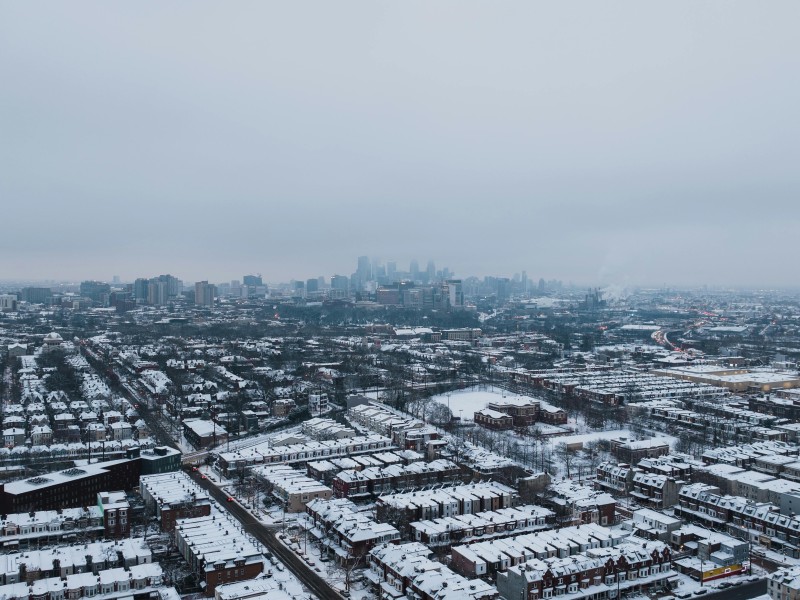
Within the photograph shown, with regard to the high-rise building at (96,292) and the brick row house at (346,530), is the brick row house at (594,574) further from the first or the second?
the high-rise building at (96,292)

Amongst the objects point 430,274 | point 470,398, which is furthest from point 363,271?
point 470,398

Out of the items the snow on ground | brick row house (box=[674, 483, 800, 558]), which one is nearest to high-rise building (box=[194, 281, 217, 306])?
the snow on ground

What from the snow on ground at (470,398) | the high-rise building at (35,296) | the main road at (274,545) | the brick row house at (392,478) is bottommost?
the snow on ground at (470,398)

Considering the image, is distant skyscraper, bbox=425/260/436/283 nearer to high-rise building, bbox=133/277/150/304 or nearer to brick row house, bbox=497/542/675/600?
high-rise building, bbox=133/277/150/304

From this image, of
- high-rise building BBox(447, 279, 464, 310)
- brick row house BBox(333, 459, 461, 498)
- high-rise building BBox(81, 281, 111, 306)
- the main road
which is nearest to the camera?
the main road

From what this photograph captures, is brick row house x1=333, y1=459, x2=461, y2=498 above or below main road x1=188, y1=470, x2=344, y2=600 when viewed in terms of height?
above

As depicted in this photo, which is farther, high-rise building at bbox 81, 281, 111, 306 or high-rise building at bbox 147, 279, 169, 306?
high-rise building at bbox 147, 279, 169, 306

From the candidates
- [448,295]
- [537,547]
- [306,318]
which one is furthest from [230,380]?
[448,295]

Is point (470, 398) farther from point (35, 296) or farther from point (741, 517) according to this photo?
point (35, 296)

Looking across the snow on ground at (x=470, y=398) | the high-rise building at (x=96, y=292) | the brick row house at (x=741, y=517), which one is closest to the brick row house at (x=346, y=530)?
the brick row house at (x=741, y=517)
